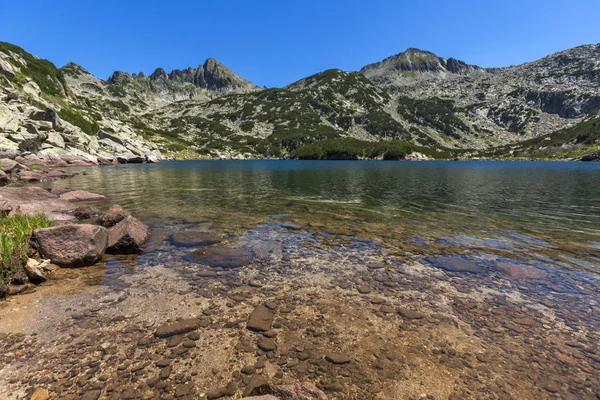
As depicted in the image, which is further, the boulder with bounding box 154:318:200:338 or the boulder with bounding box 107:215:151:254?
the boulder with bounding box 107:215:151:254

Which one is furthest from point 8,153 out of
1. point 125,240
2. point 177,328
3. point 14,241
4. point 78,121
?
point 177,328

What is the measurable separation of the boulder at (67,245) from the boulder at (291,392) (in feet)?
32.7

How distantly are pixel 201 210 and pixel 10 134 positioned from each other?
71284 mm

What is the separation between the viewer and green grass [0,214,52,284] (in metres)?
9.24

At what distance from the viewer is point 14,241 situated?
10.2 meters

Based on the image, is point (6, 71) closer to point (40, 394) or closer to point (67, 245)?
point (67, 245)

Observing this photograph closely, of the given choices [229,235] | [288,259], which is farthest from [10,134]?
[288,259]

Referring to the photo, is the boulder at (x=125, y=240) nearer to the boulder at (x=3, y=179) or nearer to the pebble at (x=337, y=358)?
the pebble at (x=337, y=358)

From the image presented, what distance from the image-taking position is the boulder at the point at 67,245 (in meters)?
10.9

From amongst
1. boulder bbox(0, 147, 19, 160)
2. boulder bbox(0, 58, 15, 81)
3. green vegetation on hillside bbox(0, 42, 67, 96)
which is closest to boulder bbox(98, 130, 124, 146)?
green vegetation on hillside bbox(0, 42, 67, 96)

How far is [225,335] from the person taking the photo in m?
7.20

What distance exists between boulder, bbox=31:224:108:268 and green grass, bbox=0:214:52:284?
0.54 metres

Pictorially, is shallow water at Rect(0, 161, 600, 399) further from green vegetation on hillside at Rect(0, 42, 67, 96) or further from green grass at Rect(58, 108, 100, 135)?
green vegetation on hillside at Rect(0, 42, 67, 96)

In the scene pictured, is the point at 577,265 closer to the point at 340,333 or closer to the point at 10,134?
the point at 340,333
